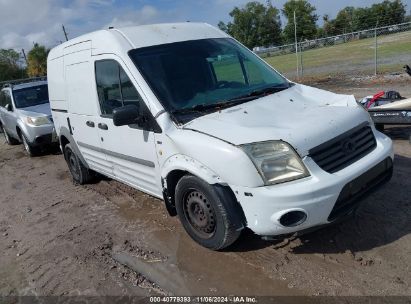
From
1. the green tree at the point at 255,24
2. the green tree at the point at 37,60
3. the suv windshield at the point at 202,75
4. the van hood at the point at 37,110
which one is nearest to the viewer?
the suv windshield at the point at 202,75

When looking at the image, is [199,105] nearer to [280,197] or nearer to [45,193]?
[280,197]

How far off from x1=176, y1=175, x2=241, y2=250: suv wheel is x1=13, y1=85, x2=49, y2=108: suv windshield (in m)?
8.12

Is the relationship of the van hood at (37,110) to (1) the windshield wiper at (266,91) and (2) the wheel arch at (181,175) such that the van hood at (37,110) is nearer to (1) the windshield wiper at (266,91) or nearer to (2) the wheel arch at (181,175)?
(2) the wheel arch at (181,175)

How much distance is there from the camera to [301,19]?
69250 millimetres

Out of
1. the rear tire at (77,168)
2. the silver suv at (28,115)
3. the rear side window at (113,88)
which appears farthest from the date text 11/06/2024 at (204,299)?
the silver suv at (28,115)

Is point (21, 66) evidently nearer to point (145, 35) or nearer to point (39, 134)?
point (39, 134)

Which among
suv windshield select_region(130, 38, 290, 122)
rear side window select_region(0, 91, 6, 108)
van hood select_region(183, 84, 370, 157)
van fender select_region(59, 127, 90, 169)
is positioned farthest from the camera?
rear side window select_region(0, 91, 6, 108)

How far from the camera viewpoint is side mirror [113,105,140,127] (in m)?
4.10

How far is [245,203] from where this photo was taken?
3533mm

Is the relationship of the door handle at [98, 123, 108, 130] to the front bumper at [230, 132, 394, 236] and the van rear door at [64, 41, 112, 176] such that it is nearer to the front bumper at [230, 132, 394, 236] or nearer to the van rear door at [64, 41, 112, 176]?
the van rear door at [64, 41, 112, 176]

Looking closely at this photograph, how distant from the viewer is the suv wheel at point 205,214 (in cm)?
368

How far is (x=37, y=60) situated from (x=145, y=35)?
60054 millimetres

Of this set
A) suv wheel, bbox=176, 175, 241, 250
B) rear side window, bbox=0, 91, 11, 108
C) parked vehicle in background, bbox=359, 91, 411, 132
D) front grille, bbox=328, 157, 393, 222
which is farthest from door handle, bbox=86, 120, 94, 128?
rear side window, bbox=0, 91, 11, 108

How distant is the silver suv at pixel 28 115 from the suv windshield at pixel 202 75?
5.37 meters
